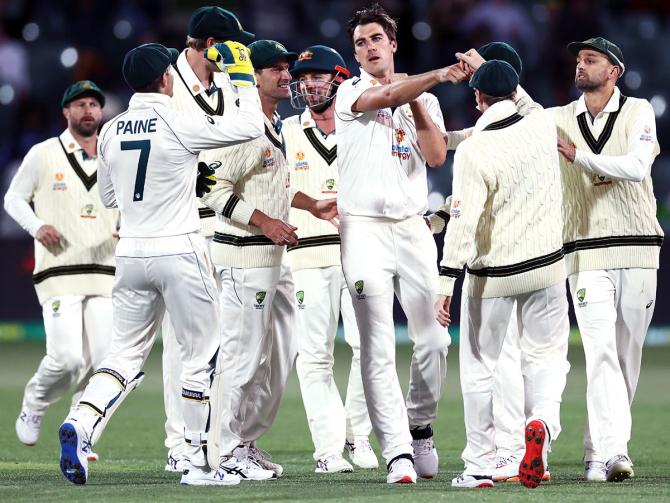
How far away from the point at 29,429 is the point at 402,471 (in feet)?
10.7

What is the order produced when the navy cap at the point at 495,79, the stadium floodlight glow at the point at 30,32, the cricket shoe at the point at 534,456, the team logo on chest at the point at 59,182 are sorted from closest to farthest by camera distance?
the cricket shoe at the point at 534,456 → the navy cap at the point at 495,79 → the team logo on chest at the point at 59,182 → the stadium floodlight glow at the point at 30,32

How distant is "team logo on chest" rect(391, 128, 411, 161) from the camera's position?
24.3 ft

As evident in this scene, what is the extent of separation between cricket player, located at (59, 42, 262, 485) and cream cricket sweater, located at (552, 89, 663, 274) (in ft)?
6.47

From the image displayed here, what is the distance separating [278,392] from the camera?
8.11 m

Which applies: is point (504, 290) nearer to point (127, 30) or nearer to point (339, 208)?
point (339, 208)

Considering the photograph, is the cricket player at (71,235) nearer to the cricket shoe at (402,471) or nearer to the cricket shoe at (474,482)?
the cricket shoe at (402,471)

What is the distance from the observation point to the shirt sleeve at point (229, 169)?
776cm

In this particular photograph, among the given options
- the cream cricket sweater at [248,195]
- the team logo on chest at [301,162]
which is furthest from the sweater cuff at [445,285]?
the team logo on chest at [301,162]

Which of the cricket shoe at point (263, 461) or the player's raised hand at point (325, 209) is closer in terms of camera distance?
the cricket shoe at point (263, 461)

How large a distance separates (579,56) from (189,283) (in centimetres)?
263

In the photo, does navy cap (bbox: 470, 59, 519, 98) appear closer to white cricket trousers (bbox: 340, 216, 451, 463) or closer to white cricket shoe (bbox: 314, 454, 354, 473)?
white cricket trousers (bbox: 340, 216, 451, 463)

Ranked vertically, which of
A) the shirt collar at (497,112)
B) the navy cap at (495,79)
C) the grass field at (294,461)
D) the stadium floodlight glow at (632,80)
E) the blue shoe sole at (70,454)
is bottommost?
the grass field at (294,461)

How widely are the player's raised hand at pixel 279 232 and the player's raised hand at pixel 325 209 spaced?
0.46 metres

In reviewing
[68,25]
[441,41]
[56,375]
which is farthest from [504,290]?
[68,25]
